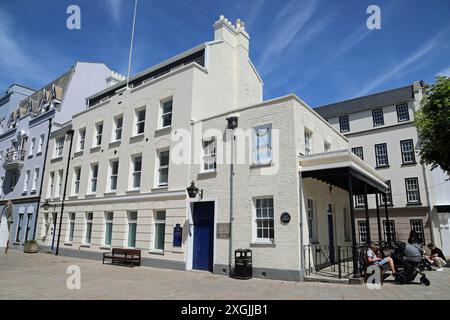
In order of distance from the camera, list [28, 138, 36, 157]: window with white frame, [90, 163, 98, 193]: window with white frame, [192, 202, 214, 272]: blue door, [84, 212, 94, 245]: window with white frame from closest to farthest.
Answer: [192, 202, 214, 272]: blue door, [84, 212, 94, 245]: window with white frame, [90, 163, 98, 193]: window with white frame, [28, 138, 36, 157]: window with white frame

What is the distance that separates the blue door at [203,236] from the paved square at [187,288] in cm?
82

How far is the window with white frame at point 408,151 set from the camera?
89.4 feet

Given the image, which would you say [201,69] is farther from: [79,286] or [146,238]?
[79,286]

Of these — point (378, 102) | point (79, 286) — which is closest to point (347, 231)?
point (79, 286)

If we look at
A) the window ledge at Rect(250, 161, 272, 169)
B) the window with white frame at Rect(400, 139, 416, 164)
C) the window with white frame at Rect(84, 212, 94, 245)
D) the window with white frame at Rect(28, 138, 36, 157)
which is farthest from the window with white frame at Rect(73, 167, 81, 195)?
the window with white frame at Rect(400, 139, 416, 164)

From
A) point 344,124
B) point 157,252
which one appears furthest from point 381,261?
point 344,124

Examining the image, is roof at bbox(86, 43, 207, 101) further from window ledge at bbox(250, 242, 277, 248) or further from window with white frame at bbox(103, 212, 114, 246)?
window ledge at bbox(250, 242, 277, 248)

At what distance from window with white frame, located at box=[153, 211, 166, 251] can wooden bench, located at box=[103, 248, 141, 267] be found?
37.9 inches

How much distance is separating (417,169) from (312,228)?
18.2 metres

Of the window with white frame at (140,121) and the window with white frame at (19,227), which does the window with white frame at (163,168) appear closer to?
the window with white frame at (140,121)

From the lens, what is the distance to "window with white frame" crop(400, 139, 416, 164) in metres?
27.2

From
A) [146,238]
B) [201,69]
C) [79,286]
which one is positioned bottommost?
[79,286]

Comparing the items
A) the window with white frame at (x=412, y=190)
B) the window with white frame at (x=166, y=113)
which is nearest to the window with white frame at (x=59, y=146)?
the window with white frame at (x=166, y=113)

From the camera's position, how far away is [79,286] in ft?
35.4
